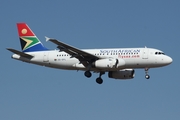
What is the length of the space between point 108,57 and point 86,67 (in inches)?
125

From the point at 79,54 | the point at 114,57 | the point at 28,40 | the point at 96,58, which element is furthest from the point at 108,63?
the point at 28,40

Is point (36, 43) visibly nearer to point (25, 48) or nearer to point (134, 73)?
point (25, 48)

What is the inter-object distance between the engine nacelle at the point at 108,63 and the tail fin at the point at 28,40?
939 centimetres

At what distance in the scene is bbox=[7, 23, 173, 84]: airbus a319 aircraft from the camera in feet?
207

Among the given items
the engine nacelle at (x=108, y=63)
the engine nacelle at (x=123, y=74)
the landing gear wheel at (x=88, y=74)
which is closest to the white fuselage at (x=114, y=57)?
the engine nacelle at (x=108, y=63)

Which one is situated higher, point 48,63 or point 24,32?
point 24,32

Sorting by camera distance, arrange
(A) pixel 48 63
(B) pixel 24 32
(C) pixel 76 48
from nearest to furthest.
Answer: (C) pixel 76 48 < (A) pixel 48 63 < (B) pixel 24 32

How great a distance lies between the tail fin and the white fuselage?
6.10 ft

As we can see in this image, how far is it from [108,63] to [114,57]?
148cm

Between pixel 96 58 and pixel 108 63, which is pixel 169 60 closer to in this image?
pixel 108 63

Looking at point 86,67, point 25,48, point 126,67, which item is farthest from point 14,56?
point 126,67

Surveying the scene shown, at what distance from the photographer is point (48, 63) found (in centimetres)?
6794

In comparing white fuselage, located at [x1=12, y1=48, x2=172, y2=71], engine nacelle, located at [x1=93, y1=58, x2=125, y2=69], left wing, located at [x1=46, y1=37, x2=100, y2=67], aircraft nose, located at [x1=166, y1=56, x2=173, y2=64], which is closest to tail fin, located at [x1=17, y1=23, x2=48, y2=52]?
white fuselage, located at [x1=12, y1=48, x2=172, y2=71]

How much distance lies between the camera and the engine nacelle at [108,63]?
63000 millimetres
